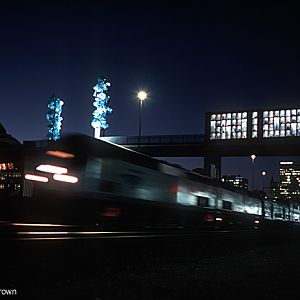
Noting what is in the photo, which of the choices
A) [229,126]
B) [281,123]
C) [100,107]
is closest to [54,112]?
[100,107]

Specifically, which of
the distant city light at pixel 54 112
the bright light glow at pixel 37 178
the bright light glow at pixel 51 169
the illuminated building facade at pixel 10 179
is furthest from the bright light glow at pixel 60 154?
the distant city light at pixel 54 112

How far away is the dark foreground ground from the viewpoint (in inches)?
284

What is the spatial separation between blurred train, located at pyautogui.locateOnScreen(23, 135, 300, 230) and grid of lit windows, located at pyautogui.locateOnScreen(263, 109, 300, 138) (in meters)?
37.6

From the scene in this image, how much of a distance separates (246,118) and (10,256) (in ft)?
189

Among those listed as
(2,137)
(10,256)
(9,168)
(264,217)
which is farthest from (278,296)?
(264,217)

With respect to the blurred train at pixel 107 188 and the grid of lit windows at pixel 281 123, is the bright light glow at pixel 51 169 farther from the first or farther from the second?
the grid of lit windows at pixel 281 123

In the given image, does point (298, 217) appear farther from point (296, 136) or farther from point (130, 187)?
point (130, 187)

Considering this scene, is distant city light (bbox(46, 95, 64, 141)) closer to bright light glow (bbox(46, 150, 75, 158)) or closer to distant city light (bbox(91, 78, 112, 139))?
distant city light (bbox(91, 78, 112, 139))

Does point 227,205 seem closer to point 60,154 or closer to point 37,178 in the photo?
point 60,154

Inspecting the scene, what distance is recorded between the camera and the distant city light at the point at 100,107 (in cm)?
6575

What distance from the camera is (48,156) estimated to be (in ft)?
49.9

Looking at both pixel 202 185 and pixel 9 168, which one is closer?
pixel 9 168

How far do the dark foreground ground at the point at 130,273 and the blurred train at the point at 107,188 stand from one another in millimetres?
3600

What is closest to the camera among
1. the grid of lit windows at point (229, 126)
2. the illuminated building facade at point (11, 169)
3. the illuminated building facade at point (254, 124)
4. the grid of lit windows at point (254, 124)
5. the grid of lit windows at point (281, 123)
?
the illuminated building facade at point (11, 169)
